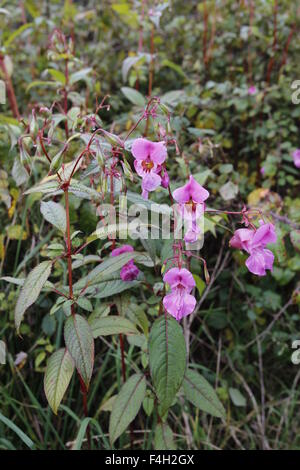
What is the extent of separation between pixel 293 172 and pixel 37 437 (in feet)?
4.25

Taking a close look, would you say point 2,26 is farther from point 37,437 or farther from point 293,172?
point 37,437

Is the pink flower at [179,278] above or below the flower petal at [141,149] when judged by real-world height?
below

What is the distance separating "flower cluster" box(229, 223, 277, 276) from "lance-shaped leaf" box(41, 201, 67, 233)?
1.25 feet

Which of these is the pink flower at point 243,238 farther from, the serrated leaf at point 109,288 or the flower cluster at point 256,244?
the serrated leaf at point 109,288

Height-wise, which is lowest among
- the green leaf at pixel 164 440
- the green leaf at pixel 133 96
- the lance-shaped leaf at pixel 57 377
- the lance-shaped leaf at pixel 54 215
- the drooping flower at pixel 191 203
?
the green leaf at pixel 164 440

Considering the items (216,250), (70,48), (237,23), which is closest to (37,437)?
(216,250)

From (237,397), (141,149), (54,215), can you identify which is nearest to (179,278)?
(141,149)

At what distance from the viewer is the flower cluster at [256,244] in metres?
0.84

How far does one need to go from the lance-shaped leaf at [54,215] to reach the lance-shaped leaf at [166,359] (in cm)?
30

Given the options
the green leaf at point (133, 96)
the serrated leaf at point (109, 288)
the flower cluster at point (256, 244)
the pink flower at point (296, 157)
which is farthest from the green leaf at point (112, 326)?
the pink flower at point (296, 157)

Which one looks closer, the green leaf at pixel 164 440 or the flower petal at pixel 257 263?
the flower petal at pixel 257 263

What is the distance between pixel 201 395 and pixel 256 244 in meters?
0.42

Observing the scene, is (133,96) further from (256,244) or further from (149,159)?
(256,244)

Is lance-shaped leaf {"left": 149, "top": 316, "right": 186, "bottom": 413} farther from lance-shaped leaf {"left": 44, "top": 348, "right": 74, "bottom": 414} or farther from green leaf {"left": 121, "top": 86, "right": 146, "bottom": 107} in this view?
green leaf {"left": 121, "top": 86, "right": 146, "bottom": 107}
